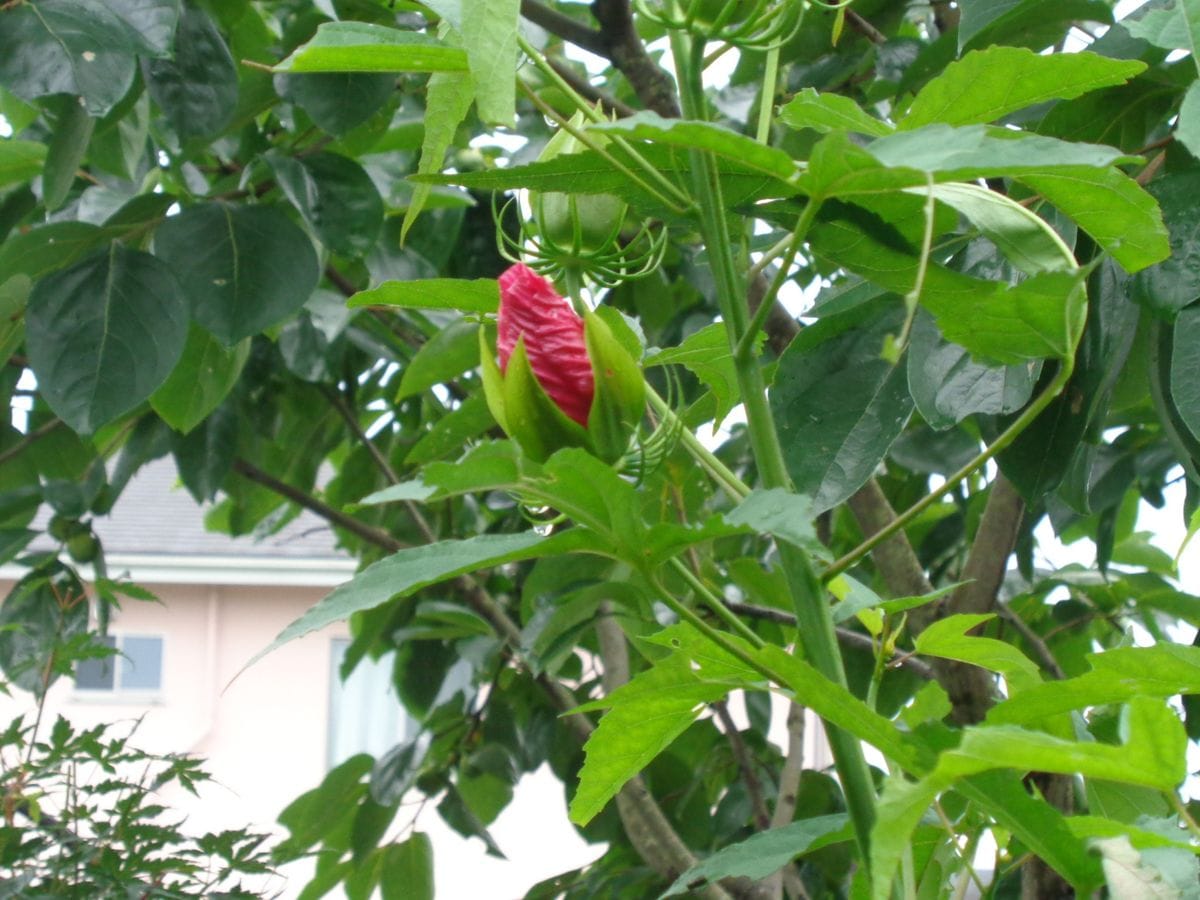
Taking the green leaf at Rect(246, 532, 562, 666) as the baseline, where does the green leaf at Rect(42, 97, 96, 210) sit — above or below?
above

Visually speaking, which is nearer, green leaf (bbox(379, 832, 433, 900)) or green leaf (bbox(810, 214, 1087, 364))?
green leaf (bbox(810, 214, 1087, 364))

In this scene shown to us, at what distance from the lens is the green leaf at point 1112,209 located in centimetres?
27

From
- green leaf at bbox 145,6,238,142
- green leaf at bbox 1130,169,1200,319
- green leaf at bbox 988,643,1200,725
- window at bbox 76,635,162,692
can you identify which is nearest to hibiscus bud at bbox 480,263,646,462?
green leaf at bbox 988,643,1200,725

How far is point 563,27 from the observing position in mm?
751

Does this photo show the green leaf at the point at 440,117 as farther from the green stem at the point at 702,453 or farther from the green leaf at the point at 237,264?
the green leaf at the point at 237,264

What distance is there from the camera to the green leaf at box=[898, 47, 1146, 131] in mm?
277

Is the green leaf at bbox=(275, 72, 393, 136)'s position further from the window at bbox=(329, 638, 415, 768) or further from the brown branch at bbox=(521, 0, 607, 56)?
the window at bbox=(329, 638, 415, 768)

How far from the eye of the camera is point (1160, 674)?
0.99ft

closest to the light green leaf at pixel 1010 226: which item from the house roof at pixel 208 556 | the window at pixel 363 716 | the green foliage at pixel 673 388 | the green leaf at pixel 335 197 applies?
the green foliage at pixel 673 388

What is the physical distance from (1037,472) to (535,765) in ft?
2.61

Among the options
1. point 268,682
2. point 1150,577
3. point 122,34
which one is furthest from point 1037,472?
point 268,682

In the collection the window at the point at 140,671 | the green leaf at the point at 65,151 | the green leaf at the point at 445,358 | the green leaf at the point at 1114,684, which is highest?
the window at the point at 140,671

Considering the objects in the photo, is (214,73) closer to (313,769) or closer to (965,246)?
(965,246)

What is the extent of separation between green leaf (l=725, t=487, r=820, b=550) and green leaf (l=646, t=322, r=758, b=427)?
0.12 m
